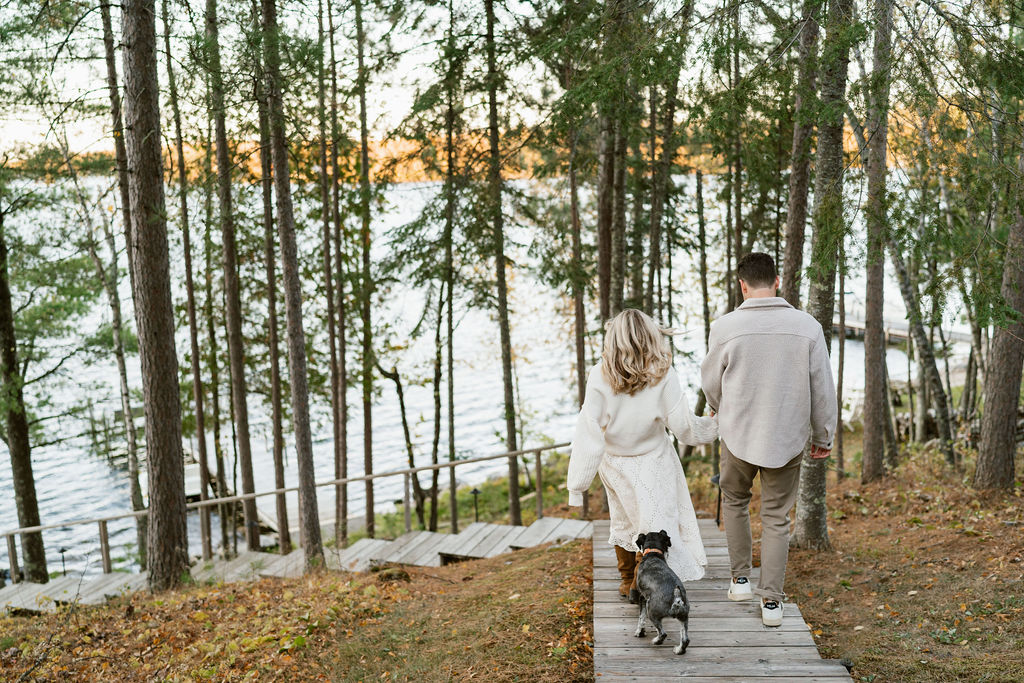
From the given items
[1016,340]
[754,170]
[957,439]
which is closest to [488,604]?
[1016,340]

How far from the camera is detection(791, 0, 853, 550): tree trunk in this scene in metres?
4.59

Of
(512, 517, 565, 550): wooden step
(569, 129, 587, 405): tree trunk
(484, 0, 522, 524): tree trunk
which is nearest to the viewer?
(512, 517, 565, 550): wooden step

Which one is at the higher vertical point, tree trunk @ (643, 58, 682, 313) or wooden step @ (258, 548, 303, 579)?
tree trunk @ (643, 58, 682, 313)

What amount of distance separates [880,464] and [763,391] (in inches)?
278

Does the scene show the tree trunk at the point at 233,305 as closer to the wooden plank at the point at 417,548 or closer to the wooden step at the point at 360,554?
the wooden step at the point at 360,554

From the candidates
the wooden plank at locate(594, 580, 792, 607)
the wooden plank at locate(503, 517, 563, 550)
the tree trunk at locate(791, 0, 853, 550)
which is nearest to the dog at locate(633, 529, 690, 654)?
the wooden plank at locate(594, 580, 792, 607)

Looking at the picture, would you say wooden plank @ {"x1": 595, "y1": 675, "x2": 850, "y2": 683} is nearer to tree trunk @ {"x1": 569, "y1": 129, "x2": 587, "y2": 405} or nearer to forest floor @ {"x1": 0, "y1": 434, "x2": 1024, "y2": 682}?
forest floor @ {"x1": 0, "y1": 434, "x2": 1024, "y2": 682}

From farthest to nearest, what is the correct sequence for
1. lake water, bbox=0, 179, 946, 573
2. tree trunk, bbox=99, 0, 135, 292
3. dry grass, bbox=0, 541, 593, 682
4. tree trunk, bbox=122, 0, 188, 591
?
lake water, bbox=0, 179, 946, 573 → tree trunk, bbox=99, 0, 135, 292 → tree trunk, bbox=122, 0, 188, 591 → dry grass, bbox=0, 541, 593, 682

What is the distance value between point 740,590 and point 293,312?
238 inches

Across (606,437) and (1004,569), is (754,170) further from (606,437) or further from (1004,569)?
(606,437)

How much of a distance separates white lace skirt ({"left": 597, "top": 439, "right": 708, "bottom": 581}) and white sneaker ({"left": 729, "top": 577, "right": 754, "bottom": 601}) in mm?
208

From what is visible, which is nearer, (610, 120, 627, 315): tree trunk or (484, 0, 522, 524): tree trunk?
(610, 120, 627, 315): tree trunk

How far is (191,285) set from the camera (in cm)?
1353

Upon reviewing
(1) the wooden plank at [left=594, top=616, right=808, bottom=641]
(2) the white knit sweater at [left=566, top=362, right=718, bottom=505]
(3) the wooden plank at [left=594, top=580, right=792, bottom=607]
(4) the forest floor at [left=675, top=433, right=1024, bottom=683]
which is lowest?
(4) the forest floor at [left=675, top=433, right=1024, bottom=683]
